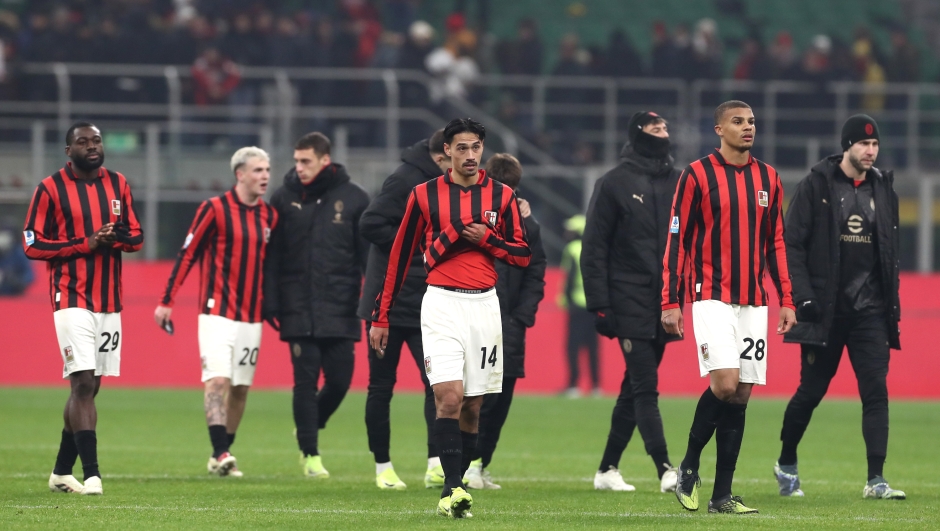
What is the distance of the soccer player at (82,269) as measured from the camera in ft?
28.1

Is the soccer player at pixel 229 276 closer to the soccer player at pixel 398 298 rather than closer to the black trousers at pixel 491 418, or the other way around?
the soccer player at pixel 398 298

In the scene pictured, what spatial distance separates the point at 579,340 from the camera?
1889 cm

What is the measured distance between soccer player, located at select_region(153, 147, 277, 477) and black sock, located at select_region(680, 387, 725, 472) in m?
3.79

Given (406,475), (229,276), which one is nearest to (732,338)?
(406,475)

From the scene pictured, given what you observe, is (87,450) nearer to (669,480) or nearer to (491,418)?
(491,418)

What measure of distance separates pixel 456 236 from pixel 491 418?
239cm

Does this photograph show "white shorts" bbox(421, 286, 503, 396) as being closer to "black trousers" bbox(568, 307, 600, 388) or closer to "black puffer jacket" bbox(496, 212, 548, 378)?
"black puffer jacket" bbox(496, 212, 548, 378)

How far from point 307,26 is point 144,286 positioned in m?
6.49

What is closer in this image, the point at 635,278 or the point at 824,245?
the point at 824,245

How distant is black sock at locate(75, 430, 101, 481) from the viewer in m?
8.52

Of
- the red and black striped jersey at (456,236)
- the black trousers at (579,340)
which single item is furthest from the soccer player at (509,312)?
the black trousers at (579,340)

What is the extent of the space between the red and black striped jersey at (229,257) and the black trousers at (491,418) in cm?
200

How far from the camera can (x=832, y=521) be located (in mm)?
7340

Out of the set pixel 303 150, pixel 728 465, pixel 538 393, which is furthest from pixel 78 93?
pixel 728 465
